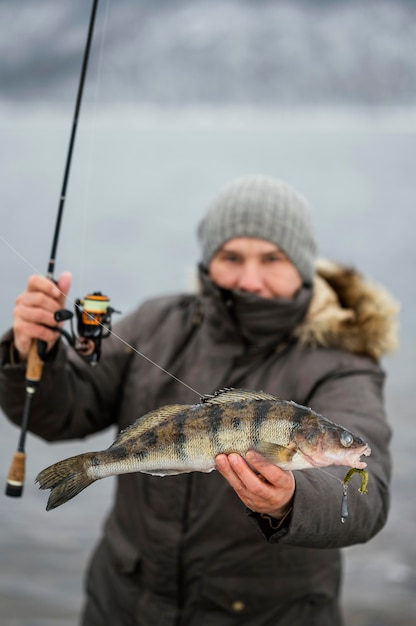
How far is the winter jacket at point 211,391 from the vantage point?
3.51m

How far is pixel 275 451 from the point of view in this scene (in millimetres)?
2143

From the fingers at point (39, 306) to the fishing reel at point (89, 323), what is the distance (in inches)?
3.1

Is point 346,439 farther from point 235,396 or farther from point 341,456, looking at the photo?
point 235,396

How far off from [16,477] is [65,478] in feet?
2.35

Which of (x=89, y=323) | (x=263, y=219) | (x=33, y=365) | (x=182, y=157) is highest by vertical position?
(x=182, y=157)

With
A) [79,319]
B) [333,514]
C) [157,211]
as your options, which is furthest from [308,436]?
[157,211]

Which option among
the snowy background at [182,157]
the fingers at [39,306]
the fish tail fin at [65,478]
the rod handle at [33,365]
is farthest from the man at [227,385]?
the fish tail fin at [65,478]

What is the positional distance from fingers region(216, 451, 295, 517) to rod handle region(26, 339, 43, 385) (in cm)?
109

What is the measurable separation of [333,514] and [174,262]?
317 inches

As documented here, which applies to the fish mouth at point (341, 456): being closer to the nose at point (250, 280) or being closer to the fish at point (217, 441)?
the fish at point (217, 441)

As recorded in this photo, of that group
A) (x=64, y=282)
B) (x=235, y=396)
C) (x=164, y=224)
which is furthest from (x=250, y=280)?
(x=164, y=224)

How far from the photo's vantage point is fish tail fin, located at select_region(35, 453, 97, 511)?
2.26 m

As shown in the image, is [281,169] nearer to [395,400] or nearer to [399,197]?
[399,197]

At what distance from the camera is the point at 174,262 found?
34.4ft
